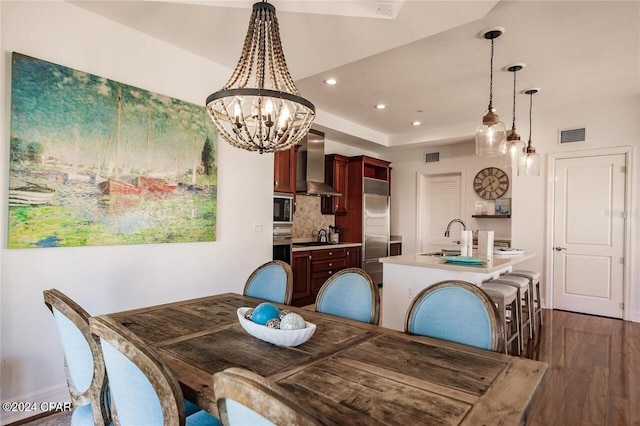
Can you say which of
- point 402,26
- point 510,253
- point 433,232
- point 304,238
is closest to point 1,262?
point 402,26

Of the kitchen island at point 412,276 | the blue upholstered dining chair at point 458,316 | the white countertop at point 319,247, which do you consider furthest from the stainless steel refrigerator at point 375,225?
the blue upholstered dining chair at point 458,316

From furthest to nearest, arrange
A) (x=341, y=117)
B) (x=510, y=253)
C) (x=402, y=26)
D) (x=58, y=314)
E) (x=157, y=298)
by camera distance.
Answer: (x=341, y=117) → (x=510, y=253) → (x=157, y=298) → (x=402, y=26) → (x=58, y=314)

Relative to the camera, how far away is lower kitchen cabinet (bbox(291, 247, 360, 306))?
4.79 m

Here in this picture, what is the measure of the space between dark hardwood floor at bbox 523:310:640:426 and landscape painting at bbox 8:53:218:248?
2.99 metres

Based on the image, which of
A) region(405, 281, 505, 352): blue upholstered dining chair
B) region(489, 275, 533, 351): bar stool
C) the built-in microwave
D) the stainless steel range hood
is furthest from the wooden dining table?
the stainless steel range hood

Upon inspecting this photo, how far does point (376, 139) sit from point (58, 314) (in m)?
5.54

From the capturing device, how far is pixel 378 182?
6555 mm

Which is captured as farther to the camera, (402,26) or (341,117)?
(341,117)

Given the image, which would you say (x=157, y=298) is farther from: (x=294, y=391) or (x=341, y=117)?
(x=341, y=117)

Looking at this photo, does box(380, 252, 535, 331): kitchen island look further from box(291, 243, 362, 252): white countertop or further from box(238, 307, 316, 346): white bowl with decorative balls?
box(238, 307, 316, 346): white bowl with decorative balls

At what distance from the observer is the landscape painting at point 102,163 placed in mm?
2184

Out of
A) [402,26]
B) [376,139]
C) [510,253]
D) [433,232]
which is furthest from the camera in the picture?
[433,232]

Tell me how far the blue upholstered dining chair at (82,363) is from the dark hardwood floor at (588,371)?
241cm

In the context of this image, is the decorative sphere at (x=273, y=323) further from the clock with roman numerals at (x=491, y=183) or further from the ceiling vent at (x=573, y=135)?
the clock with roman numerals at (x=491, y=183)
